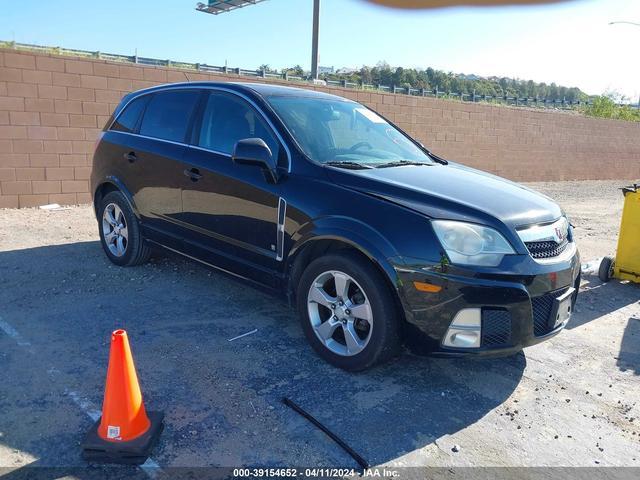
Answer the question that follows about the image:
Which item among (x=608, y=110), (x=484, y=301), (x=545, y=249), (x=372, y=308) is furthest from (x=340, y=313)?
(x=608, y=110)

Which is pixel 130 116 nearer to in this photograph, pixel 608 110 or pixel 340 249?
pixel 340 249

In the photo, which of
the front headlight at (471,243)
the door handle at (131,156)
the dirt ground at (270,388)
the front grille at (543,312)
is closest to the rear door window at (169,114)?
the door handle at (131,156)

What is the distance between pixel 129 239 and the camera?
17.9ft

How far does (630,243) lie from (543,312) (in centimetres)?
343

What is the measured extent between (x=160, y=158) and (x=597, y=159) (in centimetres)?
2040

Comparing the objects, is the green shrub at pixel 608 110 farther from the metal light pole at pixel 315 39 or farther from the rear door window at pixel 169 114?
the rear door window at pixel 169 114

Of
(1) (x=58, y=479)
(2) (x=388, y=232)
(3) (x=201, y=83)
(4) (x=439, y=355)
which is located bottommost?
(1) (x=58, y=479)

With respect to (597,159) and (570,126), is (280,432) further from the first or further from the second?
(597,159)

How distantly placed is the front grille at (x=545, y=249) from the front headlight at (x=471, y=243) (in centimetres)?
20

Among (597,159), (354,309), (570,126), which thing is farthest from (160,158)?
(597,159)

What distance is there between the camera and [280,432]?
2.95 meters

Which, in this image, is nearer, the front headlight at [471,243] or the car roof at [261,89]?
the front headlight at [471,243]

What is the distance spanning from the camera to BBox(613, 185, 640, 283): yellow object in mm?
6012

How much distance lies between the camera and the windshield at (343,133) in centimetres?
405
